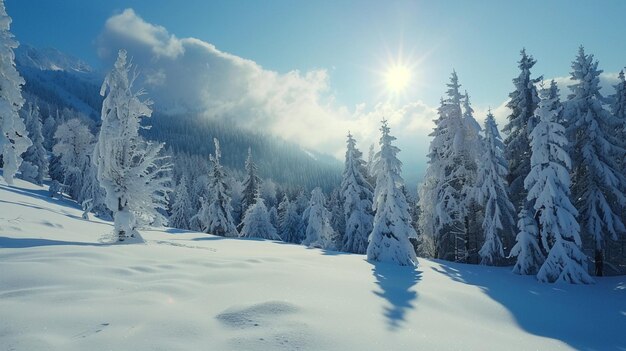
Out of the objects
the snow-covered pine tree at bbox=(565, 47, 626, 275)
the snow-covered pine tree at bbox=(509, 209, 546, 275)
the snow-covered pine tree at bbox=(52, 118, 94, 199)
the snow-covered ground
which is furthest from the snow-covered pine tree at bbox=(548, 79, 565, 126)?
the snow-covered pine tree at bbox=(52, 118, 94, 199)

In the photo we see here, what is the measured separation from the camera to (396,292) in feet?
41.5

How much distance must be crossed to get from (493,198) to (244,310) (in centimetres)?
2475

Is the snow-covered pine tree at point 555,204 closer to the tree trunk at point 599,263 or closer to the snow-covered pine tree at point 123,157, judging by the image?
the tree trunk at point 599,263

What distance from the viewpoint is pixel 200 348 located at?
224 inches

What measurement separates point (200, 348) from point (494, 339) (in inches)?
279

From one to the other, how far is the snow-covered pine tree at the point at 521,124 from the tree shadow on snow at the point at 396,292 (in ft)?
47.9

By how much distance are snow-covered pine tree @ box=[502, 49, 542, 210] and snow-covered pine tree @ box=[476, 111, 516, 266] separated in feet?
3.68

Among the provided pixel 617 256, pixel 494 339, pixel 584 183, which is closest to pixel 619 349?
pixel 494 339

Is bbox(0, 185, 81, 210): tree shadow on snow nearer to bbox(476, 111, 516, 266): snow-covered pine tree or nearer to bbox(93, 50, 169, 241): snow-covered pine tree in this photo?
bbox(93, 50, 169, 241): snow-covered pine tree

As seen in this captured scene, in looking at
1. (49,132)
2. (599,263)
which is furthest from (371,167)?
(49,132)

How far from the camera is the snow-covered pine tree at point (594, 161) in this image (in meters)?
24.1

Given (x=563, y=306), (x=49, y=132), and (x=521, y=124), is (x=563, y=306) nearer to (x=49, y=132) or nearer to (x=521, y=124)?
(x=521, y=124)

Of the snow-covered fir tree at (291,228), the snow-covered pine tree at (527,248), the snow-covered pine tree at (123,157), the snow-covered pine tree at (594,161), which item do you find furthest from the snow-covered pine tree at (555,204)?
the snow-covered fir tree at (291,228)

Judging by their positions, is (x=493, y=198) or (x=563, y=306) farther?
(x=493, y=198)
